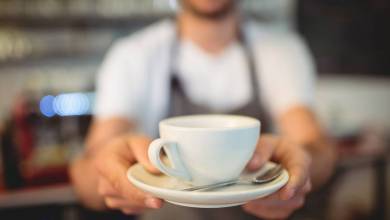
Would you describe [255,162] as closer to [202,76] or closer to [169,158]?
[169,158]

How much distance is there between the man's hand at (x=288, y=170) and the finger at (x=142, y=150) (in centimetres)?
6

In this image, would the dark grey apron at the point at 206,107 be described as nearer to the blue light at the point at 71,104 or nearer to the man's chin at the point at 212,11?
the man's chin at the point at 212,11

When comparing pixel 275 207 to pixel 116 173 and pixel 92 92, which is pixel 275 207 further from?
pixel 92 92

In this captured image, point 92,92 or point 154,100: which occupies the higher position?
point 154,100

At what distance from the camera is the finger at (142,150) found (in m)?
0.28

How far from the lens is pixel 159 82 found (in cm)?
62

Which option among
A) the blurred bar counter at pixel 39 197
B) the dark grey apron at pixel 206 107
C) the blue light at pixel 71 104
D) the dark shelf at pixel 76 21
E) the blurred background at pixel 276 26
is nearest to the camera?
the dark grey apron at pixel 206 107

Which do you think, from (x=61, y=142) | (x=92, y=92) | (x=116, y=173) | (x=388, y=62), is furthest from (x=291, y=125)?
(x=92, y=92)

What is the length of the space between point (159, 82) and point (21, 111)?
1.52ft

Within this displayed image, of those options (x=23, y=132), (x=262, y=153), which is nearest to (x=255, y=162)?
(x=262, y=153)

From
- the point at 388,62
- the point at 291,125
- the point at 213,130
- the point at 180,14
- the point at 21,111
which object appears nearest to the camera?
the point at 213,130

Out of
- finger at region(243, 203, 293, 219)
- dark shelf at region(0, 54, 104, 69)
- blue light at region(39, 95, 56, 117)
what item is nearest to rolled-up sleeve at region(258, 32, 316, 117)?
finger at region(243, 203, 293, 219)

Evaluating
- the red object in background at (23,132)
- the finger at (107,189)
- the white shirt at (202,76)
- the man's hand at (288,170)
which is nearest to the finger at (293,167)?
the man's hand at (288,170)

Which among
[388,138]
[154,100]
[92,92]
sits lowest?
[388,138]
